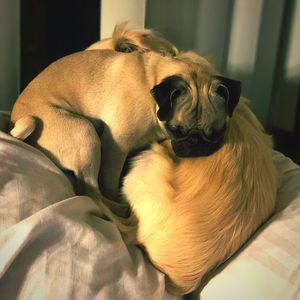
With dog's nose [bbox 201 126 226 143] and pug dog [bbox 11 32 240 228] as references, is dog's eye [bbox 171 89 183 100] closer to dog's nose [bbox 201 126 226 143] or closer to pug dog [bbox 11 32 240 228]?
pug dog [bbox 11 32 240 228]

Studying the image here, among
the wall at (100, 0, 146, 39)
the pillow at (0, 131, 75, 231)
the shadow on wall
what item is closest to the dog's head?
the pillow at (0, 131, 75, 231)

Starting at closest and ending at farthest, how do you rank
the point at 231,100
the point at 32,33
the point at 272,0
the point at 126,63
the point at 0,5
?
the point at 231,100
the point at 126,63
the point at 0,5
the point at 32,33
the point at 272,0

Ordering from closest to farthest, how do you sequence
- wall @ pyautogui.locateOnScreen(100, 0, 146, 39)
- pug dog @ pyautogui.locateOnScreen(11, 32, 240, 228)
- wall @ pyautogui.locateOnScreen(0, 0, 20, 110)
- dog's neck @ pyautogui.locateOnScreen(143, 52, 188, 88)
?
pug dog @ pyautogui.locateOnScreen(11, 32, 240, 228), dog's neck @ pyautogui.locateOnScreen(143, 52, 188, 88), wall @ pyautogui.locateOnScreen(0, 0, 20, 110), wall @ pyautogui.locateOnScreen(100, 0, 146, 39)

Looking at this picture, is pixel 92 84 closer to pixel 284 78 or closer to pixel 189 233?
pixel 189 233

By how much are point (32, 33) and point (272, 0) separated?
107 cm

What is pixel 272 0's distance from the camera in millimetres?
1917

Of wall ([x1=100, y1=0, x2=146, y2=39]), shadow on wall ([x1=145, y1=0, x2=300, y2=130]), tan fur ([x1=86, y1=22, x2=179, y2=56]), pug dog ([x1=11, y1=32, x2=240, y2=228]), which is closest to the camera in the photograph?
pug dog ([x1=11, y1=32, x2=240, y2=228])

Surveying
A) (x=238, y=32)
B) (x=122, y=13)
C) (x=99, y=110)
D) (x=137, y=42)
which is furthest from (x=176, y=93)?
(x=238, y=32)

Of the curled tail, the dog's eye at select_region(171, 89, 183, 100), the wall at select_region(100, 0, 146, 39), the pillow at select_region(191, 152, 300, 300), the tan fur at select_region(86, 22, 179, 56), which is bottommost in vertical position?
the pillow at select_region(191, 152, 300, 300)


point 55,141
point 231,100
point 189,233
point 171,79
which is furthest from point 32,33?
point 189,233

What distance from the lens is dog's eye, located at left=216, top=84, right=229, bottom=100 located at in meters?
1.07

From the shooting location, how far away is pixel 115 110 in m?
1.22

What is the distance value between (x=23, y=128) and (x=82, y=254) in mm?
434

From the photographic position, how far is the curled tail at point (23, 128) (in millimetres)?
1151
